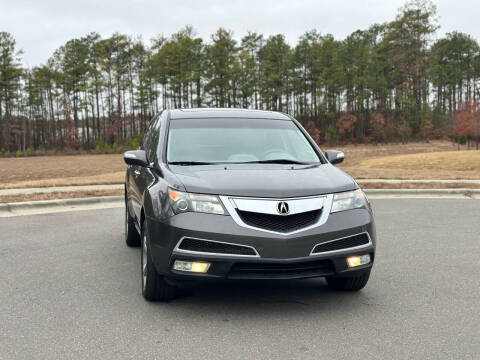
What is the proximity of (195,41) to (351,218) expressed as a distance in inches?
3285

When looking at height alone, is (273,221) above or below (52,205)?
above

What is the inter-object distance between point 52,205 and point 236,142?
7.32m

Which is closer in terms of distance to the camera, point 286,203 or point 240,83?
point 286,203

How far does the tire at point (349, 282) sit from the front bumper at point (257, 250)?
1.78 ft

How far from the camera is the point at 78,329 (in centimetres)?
416

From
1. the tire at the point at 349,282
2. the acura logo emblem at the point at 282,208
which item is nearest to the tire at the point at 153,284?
the acura logo emblem at the point at 282,208

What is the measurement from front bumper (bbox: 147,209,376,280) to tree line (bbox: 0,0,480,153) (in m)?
78.2

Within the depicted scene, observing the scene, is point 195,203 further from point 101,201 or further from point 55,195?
point 55,195

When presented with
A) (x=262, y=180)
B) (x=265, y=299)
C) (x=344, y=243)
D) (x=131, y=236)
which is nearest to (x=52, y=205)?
(x=131, y=236)

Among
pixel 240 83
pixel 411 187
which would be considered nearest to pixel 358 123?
pixel 240 83

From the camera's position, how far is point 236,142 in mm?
5629

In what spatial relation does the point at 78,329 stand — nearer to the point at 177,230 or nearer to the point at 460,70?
the point at 177,230

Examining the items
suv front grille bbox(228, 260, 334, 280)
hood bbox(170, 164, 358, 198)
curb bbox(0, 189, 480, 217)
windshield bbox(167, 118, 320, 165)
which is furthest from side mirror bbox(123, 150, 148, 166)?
curb bbox(0, 189, 480, 217)

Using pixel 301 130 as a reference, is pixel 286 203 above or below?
below
